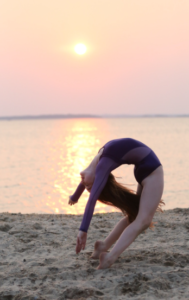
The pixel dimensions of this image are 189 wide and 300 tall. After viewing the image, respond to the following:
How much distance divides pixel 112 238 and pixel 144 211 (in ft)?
2.20

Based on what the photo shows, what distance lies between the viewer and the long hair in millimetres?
3959

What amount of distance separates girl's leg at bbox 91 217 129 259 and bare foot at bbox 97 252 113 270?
14.2 inches

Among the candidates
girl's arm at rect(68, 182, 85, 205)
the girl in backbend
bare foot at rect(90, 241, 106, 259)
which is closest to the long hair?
the girl in backbend

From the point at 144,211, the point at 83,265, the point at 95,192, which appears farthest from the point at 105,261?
the point at 95,192

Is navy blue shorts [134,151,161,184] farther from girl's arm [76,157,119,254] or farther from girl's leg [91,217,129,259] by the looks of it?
girl's leg [91,217,129,259]

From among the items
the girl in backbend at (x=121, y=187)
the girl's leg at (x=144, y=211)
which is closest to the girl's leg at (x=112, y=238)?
the girl in backbend at (x=121, y=187)

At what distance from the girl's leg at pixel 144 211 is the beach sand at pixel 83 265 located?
29 cm

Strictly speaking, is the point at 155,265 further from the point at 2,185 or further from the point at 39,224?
the point at 2,185

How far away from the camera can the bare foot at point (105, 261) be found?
152 inches

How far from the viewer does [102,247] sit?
14.1 ft

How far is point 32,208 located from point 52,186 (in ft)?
12.4

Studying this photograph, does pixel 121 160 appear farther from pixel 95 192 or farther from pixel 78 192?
pixel 78 192

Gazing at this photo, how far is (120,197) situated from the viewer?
401cm

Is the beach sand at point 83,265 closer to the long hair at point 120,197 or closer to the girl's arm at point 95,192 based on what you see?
the girl's arm at point 95,192
